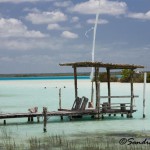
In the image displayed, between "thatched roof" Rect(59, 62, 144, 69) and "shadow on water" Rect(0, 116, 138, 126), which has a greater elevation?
"thatched roof" Rect(59, 62, 144, 69)

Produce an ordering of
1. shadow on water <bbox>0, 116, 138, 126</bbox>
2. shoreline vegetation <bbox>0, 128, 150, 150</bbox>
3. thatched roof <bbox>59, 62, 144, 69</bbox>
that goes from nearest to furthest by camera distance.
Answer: shoreline vegetation <bbox>0, 128, 150, 150</bbox> → shadow on water <bbox>0, 116, 138, 126</bbox> → thatched roof <bbox>59, 62, 144, 69</bbox>

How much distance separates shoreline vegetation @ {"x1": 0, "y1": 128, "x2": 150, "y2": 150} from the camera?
13.6m

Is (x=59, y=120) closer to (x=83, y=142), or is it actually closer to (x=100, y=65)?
(x=100, y=65)

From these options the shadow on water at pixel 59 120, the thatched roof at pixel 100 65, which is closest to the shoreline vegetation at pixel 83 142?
the shadow on water at pixel 59 120

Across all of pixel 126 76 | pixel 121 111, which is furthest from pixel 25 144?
pixel 126 76

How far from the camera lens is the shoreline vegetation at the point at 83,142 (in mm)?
13617

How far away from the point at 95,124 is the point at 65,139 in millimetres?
4646

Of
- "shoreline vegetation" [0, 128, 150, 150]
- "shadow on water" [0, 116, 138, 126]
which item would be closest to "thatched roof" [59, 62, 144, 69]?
"shadow on water" [0, 116, 138, 126]

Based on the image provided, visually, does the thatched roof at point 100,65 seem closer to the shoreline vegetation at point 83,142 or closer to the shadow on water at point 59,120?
the shadow on water at point 59,120

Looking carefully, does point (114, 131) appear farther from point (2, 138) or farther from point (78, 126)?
point (2, 138)

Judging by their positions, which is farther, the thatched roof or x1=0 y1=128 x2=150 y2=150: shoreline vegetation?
the thatched roof

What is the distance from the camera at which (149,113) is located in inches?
990

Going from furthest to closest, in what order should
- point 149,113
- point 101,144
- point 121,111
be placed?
point 149,113 < point 121,111 < point 101,144

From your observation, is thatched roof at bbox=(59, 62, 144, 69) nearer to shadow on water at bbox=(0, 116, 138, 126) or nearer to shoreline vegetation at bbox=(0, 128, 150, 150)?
shadow on water at bbox=(0, 116, 138, 126)
